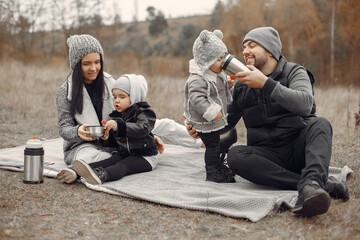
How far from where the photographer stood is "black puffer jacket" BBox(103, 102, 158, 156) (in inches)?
141

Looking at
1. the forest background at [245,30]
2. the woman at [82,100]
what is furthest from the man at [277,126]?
the forest background at [245,30]

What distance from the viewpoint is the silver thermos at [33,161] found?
335cm

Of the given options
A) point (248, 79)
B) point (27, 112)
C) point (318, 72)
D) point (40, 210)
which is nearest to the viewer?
point (40, 210)

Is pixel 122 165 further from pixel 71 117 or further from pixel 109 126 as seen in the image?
pixel 71 117

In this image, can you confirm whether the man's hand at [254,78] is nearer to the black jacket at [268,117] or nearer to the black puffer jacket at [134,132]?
the black jacket at [268,117]

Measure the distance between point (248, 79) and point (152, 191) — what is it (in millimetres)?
1114

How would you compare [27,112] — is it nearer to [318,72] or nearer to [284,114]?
[284,114]

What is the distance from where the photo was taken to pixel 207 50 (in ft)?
11.7

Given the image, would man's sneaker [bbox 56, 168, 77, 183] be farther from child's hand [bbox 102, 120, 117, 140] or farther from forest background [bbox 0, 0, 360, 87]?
forest background [bbox 0, 0, 360, 87]

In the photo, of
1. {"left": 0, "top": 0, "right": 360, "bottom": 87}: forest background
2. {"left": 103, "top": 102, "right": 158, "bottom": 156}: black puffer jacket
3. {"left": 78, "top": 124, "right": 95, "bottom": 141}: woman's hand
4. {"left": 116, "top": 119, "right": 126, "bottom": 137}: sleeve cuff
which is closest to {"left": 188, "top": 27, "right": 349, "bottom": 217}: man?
{"left": 103, "top": 102, "right": 158, "bottom": 156}: black puffer jacket

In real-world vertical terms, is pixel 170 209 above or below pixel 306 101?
below

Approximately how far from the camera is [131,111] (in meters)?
3.77

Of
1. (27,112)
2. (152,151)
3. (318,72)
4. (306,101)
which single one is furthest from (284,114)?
(318,72)

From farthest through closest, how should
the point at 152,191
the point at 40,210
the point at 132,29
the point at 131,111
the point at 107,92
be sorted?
the point at 132,29 → the point at 107,92 → the point at 131,111 → the point at 152,191 → the point at 40,210
